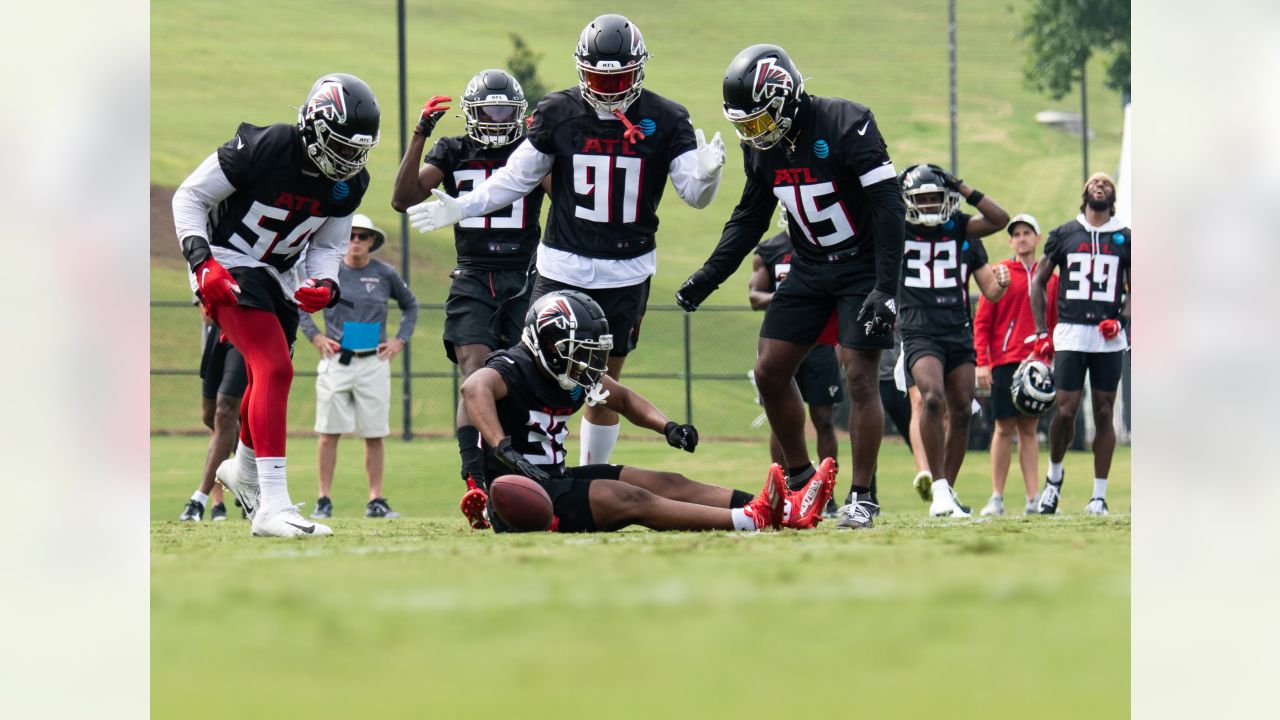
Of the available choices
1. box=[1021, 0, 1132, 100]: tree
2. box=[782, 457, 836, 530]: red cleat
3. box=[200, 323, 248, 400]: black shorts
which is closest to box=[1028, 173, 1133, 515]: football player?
box=[782, 457, 836, 530]: red cleat

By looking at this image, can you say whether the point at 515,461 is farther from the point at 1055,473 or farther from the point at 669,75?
the point at 669,75

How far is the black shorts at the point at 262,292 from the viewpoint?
672 cm

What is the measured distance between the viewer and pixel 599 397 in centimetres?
680

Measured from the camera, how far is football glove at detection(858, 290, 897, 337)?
7082mm

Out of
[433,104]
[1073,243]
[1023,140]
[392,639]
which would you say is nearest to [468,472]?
[433,104]

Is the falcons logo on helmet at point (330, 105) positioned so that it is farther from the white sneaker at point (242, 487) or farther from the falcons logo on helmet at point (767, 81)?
the white sneaker at point (242, 487)

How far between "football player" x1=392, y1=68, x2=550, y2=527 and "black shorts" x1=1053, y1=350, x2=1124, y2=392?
13.0 ft

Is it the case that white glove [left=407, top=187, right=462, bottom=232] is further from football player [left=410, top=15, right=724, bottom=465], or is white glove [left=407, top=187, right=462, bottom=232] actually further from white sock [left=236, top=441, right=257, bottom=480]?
white sock [left=236, top=441, right=257, bottom=480]

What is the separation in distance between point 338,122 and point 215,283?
868 millimetres
